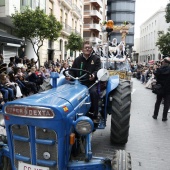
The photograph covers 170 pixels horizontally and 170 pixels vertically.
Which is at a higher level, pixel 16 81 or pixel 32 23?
pixel 32 23

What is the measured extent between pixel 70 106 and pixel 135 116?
5.07 m

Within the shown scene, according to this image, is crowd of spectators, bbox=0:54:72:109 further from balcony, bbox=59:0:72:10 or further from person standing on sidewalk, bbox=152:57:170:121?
balcony, bbox=59:0:72:10

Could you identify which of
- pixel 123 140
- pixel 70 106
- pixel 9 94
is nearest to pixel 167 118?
pixel 123 140

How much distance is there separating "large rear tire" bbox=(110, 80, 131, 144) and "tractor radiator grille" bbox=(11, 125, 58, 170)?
1.99 metres

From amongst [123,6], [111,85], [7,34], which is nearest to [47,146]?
[111,85]

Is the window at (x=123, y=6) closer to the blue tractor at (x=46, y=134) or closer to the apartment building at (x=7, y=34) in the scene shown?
the apartment building at (x=7, y=34)

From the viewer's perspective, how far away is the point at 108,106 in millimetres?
4859

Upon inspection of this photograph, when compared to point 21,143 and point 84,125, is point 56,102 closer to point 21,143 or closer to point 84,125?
point 84,125

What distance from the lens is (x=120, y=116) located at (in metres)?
4.48

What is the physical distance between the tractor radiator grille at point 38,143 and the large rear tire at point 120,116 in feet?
6.53

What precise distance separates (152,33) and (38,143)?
5050cm

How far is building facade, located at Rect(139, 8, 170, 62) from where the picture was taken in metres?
44.1

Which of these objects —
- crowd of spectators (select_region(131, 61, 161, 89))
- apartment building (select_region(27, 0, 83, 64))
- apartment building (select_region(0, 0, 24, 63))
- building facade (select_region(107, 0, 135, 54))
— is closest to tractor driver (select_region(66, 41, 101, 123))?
crowd of spectators (select_region(131, 61, 161, 89))

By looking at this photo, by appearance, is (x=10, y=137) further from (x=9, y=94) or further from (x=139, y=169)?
(x=9, y=94)
